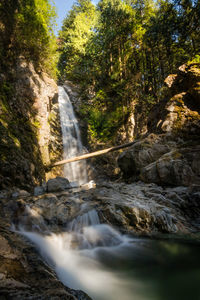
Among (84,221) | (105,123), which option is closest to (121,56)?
(105,123)

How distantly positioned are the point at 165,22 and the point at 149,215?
11570 millimetres

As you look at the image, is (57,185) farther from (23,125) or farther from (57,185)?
(23,125)

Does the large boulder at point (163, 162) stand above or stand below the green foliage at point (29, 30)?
below

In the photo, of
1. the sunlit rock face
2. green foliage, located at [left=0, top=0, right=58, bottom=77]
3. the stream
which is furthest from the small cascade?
green foliage, located at [left=0, top=0, right=58, bottom=77]

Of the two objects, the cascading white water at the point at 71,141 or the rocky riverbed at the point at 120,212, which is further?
the cascading white water at the point at 71,141

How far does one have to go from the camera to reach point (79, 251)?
2.64 meters

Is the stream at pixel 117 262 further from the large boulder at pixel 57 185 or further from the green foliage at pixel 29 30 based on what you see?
the green foliage at pixel 29 30

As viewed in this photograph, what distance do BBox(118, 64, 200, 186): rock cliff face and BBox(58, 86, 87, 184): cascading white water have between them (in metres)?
5.84

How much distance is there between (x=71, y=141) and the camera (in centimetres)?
1359

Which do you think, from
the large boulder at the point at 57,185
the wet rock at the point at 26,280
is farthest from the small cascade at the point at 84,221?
the large boulder at the point at 57,185

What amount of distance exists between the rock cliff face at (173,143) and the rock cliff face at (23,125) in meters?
3.76

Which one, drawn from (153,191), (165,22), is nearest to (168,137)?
(153,191)

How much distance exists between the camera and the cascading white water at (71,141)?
12.1 metres

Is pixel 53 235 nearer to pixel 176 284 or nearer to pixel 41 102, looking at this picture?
pixel 176 284
